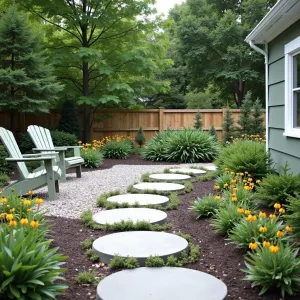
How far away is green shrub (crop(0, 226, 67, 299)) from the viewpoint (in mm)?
2021

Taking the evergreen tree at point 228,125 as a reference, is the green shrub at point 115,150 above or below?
below

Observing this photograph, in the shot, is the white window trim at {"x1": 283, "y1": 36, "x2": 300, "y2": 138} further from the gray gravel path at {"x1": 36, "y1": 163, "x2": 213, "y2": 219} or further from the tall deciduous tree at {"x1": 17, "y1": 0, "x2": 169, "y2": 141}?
the tall deciduous tree at {"x1": 17, "y1": 0, "x2": 169, "y2": 141}

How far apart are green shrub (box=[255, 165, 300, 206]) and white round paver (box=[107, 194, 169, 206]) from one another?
123 cm

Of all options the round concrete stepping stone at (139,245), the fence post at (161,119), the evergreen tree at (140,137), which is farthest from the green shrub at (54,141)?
the round concrete stepping stone at (139,245)

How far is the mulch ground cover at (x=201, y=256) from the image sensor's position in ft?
7.82

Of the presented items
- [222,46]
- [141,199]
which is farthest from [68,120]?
[222,46]

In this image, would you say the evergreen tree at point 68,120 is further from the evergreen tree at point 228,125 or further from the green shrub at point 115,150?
the evergreen tree at point 228,125

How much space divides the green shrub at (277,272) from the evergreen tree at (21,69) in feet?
26.8

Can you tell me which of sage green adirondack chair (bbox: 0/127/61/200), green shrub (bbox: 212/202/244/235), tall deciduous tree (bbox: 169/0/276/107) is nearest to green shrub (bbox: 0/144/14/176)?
sage green adirondack chair (bbox: 0/127/61/200)

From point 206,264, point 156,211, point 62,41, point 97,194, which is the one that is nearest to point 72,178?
point 97,194

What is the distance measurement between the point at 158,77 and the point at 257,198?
20.5 metres

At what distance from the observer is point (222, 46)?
20.7 m

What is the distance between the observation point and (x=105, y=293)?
2281 mm

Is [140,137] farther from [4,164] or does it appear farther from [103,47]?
[4,164]
